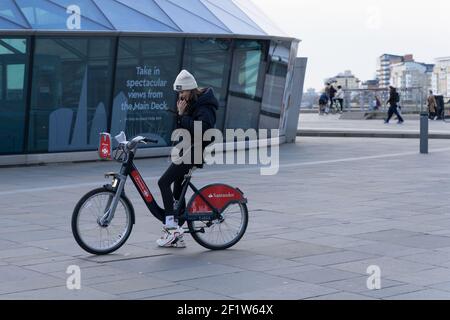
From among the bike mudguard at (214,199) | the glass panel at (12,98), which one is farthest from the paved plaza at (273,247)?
the glass panel at (12,98)

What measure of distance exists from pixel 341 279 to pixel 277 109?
53.2 ft

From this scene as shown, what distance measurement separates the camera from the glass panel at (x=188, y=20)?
19.8 m

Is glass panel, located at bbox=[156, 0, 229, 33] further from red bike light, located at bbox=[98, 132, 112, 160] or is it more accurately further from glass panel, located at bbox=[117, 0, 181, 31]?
red bike light, located at bbox=[98, 132, 112, 160]

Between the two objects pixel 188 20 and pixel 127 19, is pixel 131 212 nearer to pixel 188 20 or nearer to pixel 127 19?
pixel 127 19

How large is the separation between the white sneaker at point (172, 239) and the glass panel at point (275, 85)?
1382 centimetres

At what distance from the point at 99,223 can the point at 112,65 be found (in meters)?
11.3

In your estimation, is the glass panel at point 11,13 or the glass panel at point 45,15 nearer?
the glass panel at point 11,13

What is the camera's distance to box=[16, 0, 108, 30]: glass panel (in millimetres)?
17625

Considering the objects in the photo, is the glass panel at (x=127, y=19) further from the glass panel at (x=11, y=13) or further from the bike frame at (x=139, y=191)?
the bike frame at (x=139, y=191)

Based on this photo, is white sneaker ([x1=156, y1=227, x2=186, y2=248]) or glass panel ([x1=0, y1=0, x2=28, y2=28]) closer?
white sneaker ([x1=156, y1=227, x2=186, y2=248])

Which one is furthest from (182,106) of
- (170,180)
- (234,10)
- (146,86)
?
(234,10)

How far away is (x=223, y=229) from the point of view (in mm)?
8617

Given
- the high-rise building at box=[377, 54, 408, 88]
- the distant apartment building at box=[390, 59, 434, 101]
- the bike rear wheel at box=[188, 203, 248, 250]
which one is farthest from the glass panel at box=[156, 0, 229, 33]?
the high-rise building at box=[377, 54, 408, 88]

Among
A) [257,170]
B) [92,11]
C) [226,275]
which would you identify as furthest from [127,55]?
[226,275]
